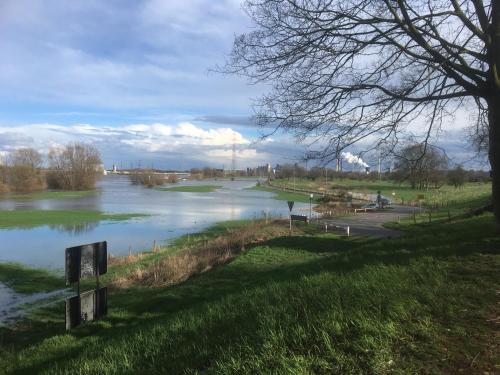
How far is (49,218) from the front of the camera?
4816 cm

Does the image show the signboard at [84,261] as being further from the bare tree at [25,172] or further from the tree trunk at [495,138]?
the bare tree at [25,172]

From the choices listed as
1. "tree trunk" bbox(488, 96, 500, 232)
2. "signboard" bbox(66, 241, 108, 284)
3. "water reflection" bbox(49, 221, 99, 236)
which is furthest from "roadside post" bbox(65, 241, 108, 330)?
"water reflection" bbox(49, 221, 99, 236)

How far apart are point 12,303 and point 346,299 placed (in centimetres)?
1573

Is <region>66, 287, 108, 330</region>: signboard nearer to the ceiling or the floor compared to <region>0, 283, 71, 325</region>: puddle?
nearer to the ceiling

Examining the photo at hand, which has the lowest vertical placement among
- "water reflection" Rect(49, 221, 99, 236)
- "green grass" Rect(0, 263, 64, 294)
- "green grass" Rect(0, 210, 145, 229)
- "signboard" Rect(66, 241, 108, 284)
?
"water reflection" Rect(49, 221, 99, 236)

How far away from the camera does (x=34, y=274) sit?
22.4m

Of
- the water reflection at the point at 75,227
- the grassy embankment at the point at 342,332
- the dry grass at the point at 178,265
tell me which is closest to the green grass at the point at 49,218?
the water reflection at the point at 75,227

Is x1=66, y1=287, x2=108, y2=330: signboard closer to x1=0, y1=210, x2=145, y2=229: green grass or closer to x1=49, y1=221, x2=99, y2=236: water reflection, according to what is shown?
x1=49, y1=221, x2=99, y2=236: water reflection

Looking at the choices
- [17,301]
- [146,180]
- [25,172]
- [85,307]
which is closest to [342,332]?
[85,307]

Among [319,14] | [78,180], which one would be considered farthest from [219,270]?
[78,180]

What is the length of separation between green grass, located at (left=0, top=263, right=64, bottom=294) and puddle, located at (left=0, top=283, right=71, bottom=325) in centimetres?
39

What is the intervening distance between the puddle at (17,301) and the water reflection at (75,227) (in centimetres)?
1896

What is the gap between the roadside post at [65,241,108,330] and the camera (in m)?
8.88

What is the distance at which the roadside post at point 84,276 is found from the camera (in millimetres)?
8875
